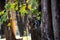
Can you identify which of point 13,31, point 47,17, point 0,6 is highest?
point 0,6

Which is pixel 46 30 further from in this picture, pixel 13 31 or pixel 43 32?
pixel 13 31

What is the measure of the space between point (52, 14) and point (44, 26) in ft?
0.92

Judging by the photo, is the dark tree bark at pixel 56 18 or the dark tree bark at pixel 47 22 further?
the dark tree bark at pixel 47 22

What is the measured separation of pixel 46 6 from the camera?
3.47 meters

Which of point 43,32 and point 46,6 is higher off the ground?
point 46,6

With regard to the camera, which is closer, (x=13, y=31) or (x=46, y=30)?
(x=46, y=30)

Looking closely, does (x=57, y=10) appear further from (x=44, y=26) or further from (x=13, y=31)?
(x=13, y=31)

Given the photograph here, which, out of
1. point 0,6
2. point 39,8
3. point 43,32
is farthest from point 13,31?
point 43,32

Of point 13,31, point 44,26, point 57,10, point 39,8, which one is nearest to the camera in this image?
point 57,10

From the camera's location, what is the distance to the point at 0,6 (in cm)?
695

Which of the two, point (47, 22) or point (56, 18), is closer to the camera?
point (56, 18)

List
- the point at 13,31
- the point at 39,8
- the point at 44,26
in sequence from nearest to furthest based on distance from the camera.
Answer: the point at 44,26, the point at 39,8, the point at 13,31

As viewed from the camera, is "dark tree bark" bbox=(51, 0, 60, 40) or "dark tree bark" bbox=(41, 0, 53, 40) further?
"dark tree bark" bbox=(41, 0, 53, 40)

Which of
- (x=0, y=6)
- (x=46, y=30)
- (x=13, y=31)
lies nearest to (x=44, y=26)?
(x=46, y=30)
